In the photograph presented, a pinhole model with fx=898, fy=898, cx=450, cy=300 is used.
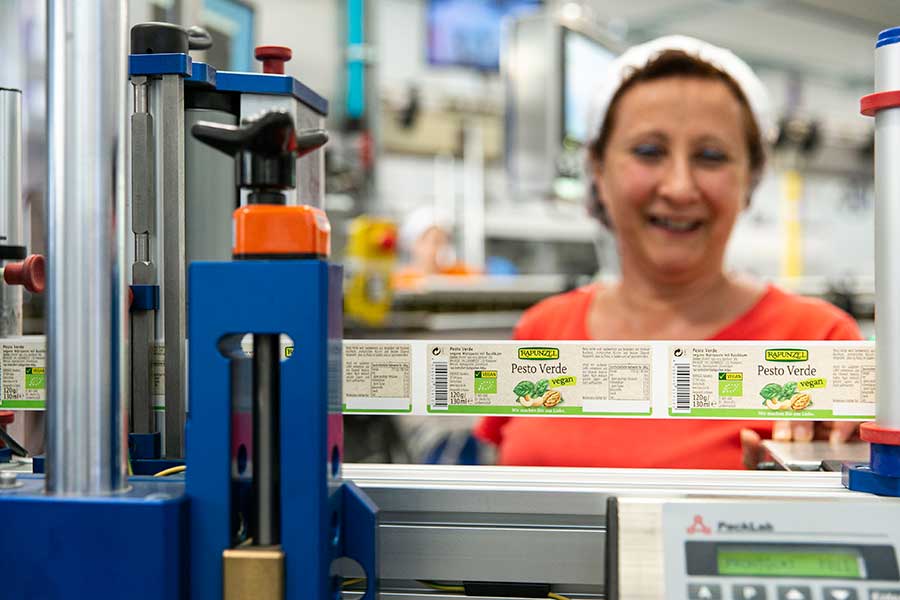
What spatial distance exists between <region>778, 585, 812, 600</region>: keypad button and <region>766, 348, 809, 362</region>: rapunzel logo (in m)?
0.27

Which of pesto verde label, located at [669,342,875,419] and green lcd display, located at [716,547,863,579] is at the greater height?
pesto verde label, located at [669,342,875,419]

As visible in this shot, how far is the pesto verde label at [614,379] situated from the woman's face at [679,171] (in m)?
0.82

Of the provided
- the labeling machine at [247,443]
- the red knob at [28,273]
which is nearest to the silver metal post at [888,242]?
the labeling machine at [247,443]

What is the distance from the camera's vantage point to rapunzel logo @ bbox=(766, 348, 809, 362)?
82 centimetres

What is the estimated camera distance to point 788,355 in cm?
82

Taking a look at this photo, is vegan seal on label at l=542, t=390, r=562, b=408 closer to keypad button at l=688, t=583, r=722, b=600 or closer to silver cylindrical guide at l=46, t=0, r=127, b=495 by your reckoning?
keypad button at l=688, t=583, r=722, b=600

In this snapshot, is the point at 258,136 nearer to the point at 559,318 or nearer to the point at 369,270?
the point at 559,318

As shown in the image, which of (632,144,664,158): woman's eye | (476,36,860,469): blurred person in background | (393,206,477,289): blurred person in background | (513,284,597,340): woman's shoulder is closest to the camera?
(476,36,860,469): blurred person in background

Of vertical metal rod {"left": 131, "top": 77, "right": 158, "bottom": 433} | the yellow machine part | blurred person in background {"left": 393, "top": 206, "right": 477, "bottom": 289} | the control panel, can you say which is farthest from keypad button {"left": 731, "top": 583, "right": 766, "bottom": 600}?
blurred person in background {"left": 393, "top": 206, "right": 477, "bottom": 289}

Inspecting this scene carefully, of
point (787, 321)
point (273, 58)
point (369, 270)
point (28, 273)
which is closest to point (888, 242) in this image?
point (273, 58)

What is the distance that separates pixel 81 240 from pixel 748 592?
506mm

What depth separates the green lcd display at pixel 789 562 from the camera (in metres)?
0.61

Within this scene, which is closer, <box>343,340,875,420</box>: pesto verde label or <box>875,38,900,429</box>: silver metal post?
<box>875,38,900,429</box>: silver metal post

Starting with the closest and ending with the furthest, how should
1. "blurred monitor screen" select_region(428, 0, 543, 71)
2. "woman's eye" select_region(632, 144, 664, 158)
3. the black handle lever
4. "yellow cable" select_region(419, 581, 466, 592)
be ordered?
the black handle lever, "yellow cable" select_region(419, 581, 466, 592), "woman's eye" select_region(632, 144, 664, 158), "blurred monitor screen" select_region(428, 0, 543, 71)
